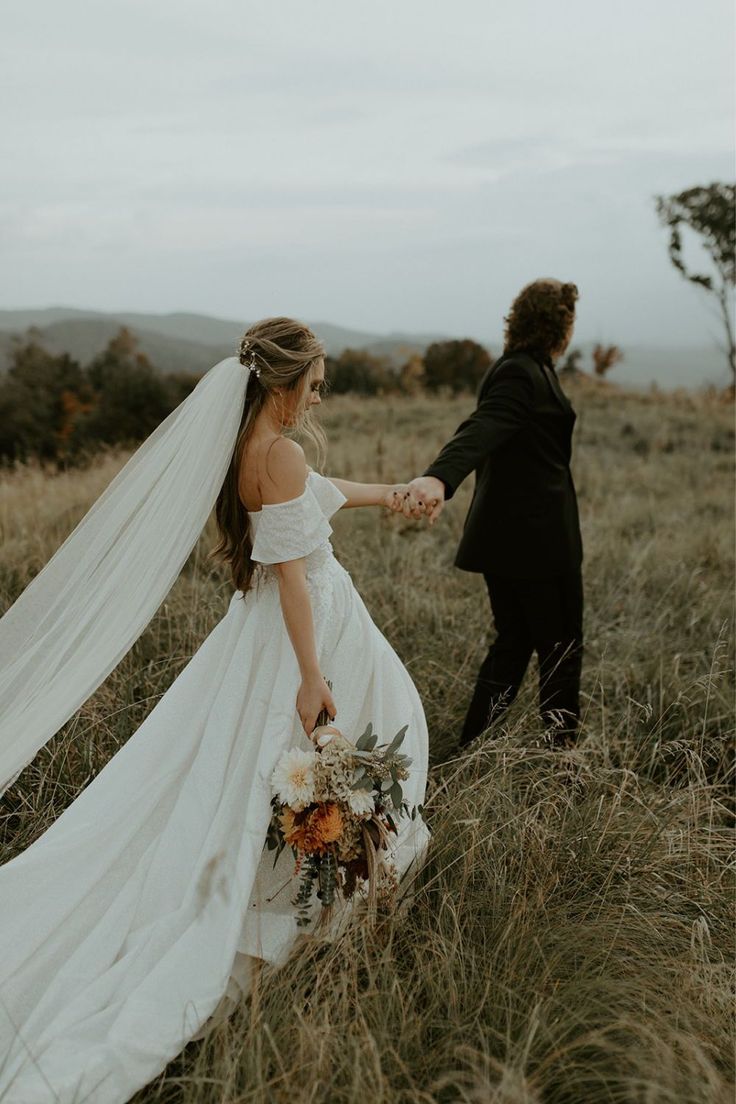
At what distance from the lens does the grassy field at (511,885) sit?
6.81ft

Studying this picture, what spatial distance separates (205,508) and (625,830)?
A: 1.83 m

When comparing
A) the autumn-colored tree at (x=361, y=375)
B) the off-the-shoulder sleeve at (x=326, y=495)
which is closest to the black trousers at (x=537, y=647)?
the off-the-shoulder sleeve at (x=326, y=495)

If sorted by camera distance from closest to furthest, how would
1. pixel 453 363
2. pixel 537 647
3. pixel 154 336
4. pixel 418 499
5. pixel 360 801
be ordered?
1. pixel 360 801
2. pixel 418 499
3. pixel 537 647
4. pixel 453 363
5. pixel 154 336

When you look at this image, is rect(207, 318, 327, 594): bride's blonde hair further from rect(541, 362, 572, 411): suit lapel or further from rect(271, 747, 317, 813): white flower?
rect(541, 362, 572, 411): suit lapel

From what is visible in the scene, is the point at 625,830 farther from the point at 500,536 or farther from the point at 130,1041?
the point at 130,1041

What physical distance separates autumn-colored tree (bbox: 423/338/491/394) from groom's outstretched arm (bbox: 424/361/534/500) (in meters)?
16.0

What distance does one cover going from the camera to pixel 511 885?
2818 mm

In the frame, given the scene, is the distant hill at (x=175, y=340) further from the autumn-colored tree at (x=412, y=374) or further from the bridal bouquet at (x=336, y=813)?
the bridal bouquet at (x=336, y=813)

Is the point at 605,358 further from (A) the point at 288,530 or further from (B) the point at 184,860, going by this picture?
(B) the point at 184,860

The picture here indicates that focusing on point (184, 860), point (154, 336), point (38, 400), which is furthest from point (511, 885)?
point (154, 336)

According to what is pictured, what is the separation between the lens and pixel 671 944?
2.77m

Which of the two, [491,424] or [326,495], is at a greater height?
[491,424]

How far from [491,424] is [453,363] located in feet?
54.0

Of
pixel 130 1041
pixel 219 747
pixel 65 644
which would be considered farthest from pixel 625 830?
pixel 65 644
